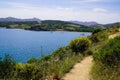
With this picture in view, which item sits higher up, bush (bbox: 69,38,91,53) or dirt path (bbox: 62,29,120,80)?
bush (bbox: 69,38,91,53)

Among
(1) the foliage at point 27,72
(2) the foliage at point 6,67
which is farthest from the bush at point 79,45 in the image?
(2) the foliage at point 6,67

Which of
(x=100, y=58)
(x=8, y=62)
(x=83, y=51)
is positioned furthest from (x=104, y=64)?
(x=83, y=51)

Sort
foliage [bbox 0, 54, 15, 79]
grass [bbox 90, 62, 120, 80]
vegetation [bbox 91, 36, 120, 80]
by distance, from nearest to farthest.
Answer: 1. grass [bbox 90, 62, 120, 80]
2. vegetation [bbox 91, 36, 120, 80]
3. foliage [bbox 0, 54, 15, 79]

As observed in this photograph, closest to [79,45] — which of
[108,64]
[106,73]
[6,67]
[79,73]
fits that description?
[79,73]

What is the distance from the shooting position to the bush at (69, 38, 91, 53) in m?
22.2

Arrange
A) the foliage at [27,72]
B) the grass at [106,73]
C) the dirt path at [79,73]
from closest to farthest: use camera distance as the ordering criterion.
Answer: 1. the grass at [106,73]
2. the foliage at [27,72]
3. the dirt path at [79,73]

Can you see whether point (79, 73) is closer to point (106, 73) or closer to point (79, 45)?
point (106, 73)

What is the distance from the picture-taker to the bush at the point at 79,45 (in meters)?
22.2

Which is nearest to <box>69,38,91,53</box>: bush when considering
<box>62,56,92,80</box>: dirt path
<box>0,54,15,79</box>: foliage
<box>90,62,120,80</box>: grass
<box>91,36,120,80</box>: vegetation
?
<box>62,56,92,80</box>: dirt path

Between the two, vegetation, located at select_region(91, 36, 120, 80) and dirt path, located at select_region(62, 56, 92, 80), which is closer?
vegetation, located at select_region(91, 36, 120, 80)

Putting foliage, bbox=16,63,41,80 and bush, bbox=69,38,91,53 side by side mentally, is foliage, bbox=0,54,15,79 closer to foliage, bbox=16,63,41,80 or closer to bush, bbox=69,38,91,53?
foliage, bbox=16,63,41,80

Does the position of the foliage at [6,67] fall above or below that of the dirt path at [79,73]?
above

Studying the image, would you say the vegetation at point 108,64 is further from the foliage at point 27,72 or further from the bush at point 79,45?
the bush at point 79,45

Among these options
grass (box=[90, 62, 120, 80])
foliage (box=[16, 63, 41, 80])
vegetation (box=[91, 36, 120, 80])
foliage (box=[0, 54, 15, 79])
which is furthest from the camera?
foliage (box=[16, 63, 41, 80])
